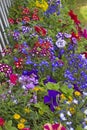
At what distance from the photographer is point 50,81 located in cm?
426

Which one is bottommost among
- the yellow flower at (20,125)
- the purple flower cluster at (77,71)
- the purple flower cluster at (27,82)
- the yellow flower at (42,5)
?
the purple flower cluster at (77,71)

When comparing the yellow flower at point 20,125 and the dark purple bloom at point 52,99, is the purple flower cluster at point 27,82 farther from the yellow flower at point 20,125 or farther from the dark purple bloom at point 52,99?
the yellow flower at point 20,125

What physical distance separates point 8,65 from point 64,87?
922mm

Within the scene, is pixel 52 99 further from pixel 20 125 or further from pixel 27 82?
pixel 20 125

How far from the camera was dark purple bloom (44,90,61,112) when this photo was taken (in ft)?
12.1

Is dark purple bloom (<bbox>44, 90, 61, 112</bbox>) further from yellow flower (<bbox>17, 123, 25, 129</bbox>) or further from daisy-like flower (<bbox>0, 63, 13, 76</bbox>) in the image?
daisy-like flower (<bbox>0, 63, 13, 76</bbox>)

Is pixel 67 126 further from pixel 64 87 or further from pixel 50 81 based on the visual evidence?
pixel 50 81

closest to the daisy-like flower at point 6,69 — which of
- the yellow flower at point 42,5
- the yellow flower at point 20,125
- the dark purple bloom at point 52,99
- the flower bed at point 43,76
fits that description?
the flower bed at point 43,76

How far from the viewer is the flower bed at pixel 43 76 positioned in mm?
3475

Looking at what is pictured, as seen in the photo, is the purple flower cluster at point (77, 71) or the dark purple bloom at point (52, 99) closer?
the dark purple bloom at point (52, 99)

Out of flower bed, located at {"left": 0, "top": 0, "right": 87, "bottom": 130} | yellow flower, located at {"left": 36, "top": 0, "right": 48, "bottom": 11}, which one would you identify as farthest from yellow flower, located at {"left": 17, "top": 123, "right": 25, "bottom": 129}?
yellow flower, located at {"left": 36, "top": 0, "right": 48, "bottom": 11}

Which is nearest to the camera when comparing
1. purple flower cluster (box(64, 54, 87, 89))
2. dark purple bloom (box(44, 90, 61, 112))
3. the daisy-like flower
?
dark purple bloom (box(44, 90, 61, 112))

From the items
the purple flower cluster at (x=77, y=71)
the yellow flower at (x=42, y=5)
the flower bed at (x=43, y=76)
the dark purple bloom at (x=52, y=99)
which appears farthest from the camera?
the yellow flower at (x=42, y=5)

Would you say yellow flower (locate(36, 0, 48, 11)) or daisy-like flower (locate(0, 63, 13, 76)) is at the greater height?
daisy-like flower (locate(0, 63, 13, 76))
